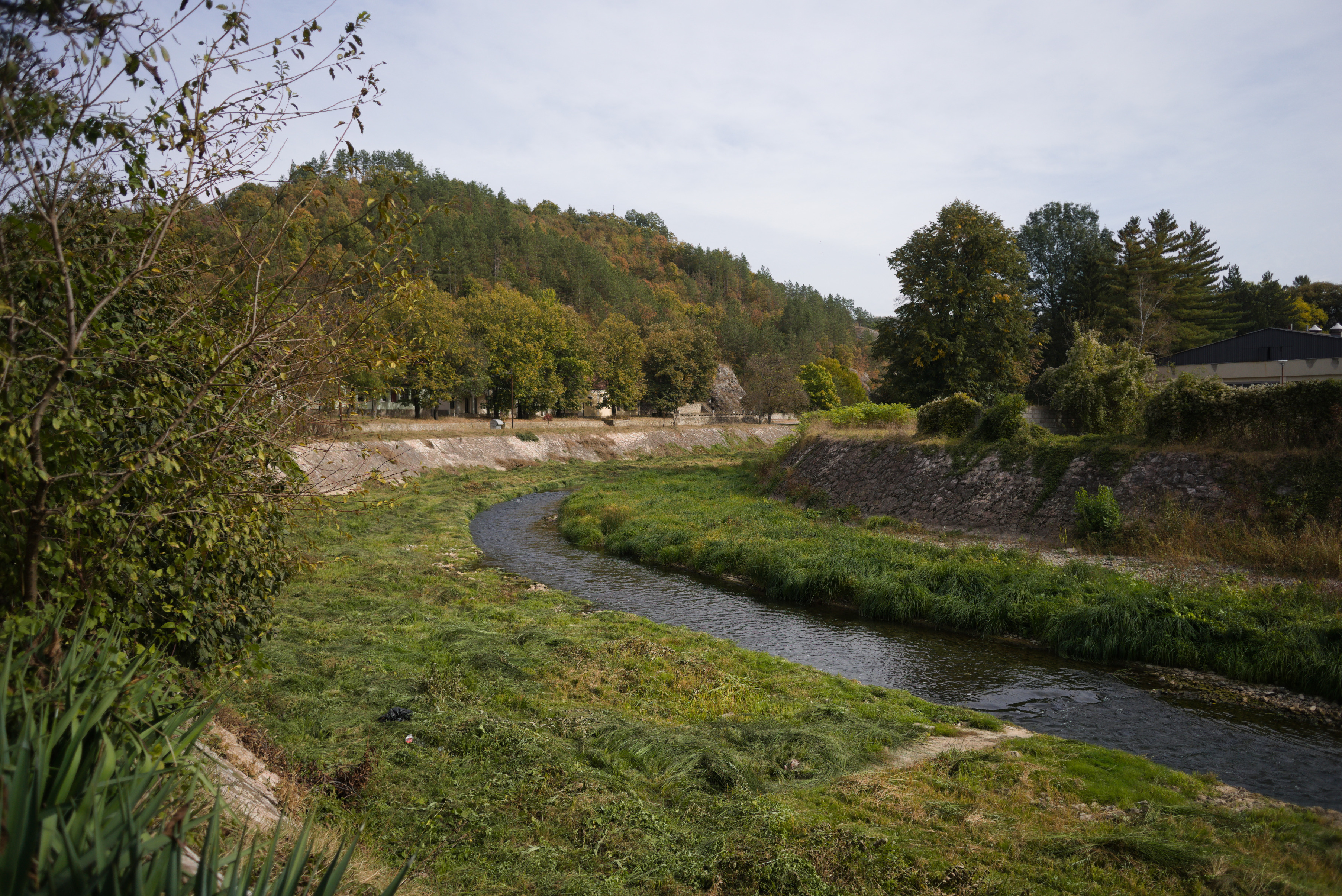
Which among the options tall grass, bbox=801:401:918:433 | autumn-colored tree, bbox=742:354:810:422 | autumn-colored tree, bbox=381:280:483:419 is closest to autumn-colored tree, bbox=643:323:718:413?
autumn-colored tree, bbox=742:354:810:422

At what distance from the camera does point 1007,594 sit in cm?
1556

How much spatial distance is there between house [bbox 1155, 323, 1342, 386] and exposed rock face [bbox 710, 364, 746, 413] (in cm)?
6203

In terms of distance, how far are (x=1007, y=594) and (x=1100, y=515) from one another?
547 centimetres

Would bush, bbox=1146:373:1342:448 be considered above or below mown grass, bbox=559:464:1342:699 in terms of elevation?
above

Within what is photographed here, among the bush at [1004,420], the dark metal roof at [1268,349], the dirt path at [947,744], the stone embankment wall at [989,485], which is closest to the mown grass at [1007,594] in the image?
the stone embankment wall at [989,485]

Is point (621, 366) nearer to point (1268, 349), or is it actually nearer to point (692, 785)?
point (1268, 349)

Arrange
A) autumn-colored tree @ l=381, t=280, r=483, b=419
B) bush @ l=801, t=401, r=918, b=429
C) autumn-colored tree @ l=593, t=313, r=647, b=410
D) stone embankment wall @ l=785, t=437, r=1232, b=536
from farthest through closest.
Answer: autumn-colored tree @ l=593, t=313, r=647, b=410
autumn-colored tree @ l=381, t=280, r=483, b=419
bush @ l=801, t=401, r=918, b=429
stone embankment wall @ l=785, t=437, r=1232, b=536

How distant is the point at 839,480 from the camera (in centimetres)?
3006

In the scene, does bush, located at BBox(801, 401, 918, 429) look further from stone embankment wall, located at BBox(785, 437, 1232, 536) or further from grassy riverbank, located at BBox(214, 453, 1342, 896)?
grassy riverbank, located at BBox(214, 453, 1342, 896)

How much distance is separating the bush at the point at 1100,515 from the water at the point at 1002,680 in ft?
21.5

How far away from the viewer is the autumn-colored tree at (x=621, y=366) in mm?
76062

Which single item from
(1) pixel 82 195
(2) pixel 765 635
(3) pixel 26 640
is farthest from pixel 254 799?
(2) pixel 765 635

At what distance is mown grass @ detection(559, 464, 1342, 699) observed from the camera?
11852mm

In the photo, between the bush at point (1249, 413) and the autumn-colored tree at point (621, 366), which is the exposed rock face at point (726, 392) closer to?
the autumn-colored tree at point (621, 366)
